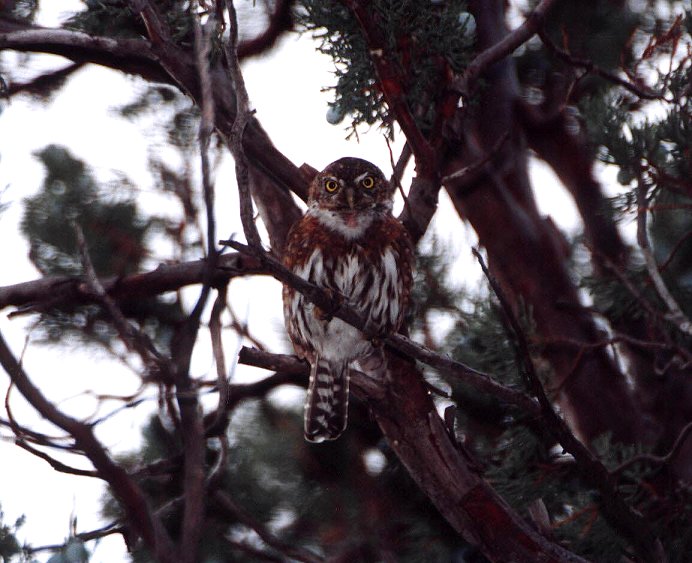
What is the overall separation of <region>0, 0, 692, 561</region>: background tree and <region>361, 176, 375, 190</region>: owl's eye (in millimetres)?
256

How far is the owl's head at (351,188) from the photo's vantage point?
4.27m

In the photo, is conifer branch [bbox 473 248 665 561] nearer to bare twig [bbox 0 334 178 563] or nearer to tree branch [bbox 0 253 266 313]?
bare twig [bbox 0 334 178 563]

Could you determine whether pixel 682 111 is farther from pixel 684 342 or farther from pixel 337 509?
pixel 337 509

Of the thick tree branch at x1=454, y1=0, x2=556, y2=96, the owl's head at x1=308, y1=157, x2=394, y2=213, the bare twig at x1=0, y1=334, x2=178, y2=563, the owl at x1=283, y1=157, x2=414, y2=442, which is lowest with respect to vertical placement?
the bare twig at x1=0, y1=334, x2=178, y2=563

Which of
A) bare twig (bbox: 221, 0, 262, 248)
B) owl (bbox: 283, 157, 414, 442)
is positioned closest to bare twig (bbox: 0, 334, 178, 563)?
bare twig (bbox: 221, 0, 262, 248)

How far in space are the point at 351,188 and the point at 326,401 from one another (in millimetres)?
949

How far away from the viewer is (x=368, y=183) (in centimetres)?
444

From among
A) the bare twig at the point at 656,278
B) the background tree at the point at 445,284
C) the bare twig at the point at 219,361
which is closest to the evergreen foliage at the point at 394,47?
the background tree at the point at 445,284

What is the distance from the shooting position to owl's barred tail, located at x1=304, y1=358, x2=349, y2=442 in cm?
409

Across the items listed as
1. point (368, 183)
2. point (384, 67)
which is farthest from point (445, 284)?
point (384, 67)

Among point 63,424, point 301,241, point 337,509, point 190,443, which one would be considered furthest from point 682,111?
point 63,424

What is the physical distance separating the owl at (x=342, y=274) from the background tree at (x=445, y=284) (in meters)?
0.16

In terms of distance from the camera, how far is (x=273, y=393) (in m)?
4.58

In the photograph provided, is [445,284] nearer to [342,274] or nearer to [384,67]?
[342,274]
